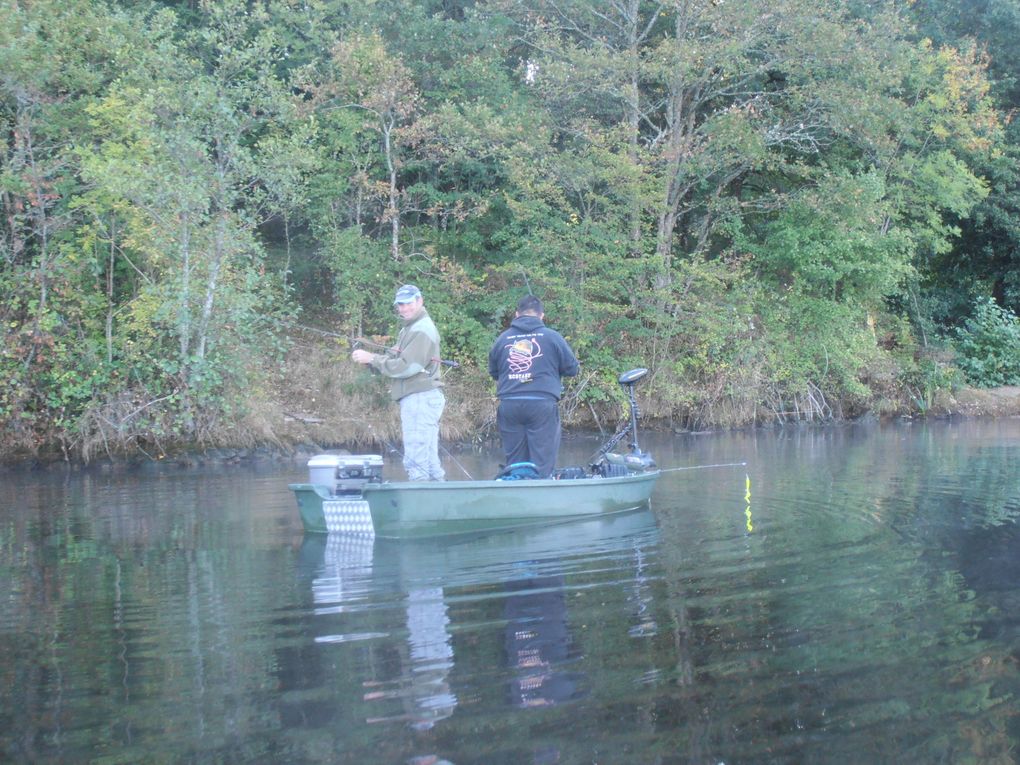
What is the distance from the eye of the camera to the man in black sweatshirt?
26.7 feet

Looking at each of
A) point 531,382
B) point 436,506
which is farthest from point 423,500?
point 531,382

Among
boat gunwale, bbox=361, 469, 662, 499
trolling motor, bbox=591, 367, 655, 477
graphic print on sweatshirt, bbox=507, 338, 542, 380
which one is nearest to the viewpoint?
boat gunwale, bbox=361, 469, 662, 499

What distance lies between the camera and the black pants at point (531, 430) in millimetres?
8180

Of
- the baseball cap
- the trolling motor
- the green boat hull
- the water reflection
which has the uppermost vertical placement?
the baseball cap

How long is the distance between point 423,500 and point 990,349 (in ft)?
62.8

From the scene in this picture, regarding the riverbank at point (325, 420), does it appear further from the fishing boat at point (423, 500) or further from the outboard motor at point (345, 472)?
the outboard motor at point (345, 472)

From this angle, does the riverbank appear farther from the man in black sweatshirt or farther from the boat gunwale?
the boat gunwale

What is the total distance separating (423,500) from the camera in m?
7.49

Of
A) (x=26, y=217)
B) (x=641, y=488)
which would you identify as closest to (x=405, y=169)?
(x=26, y=217)

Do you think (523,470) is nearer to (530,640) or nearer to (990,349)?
(530,640)

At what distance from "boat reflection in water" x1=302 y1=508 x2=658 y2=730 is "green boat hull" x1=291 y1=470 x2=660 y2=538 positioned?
0.10m

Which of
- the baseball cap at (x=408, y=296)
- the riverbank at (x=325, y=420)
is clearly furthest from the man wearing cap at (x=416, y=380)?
the riverbank at (x=325, y=420)

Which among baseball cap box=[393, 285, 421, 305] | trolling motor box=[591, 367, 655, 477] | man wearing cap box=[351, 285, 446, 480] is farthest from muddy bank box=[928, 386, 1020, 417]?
baseball cap box=[393, 285, 421, 305]

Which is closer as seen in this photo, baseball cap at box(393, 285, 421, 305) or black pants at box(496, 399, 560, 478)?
baseball cap at box(393, 285, 421, 305)
